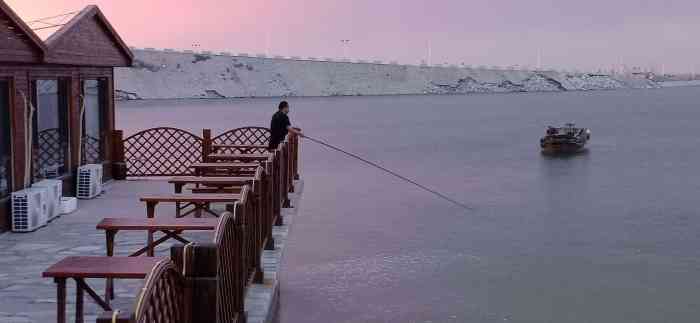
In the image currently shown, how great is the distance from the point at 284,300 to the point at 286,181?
164 cm

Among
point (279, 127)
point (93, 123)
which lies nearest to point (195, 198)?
point (279, 127)

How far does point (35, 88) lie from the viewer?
973 centimetres

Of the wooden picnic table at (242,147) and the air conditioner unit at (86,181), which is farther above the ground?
the wooden picnic table at (242,147)

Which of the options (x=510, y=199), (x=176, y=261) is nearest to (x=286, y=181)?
(x=176, y=261)

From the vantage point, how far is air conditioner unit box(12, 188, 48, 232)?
845 centimetres

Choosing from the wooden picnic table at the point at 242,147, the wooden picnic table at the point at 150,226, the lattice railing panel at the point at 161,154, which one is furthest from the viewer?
the lattice railing panel at the point at 161,154

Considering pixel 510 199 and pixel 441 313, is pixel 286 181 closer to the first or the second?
pixel 441 313

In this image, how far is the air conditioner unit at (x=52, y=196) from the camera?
9188 millimetres

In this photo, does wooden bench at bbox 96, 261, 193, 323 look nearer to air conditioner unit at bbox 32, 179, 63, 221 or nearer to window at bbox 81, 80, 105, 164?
air conditioner unit at bbox 32, 179, 63, 221

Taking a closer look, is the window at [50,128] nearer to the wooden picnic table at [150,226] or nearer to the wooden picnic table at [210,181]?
the wooden picnic table at [210,181]

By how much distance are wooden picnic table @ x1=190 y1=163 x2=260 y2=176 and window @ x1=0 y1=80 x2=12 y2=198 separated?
2254 mm

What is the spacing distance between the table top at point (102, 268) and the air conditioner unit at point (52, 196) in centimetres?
485

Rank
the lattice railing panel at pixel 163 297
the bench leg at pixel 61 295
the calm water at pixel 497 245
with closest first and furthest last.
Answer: the lattice railing panel at pixel 163 297 → the bench leg at pixel 61 295 → the calm water at pixel 497 245

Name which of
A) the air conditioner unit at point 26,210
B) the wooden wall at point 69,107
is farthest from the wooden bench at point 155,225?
the wooden wall at point 69,107
